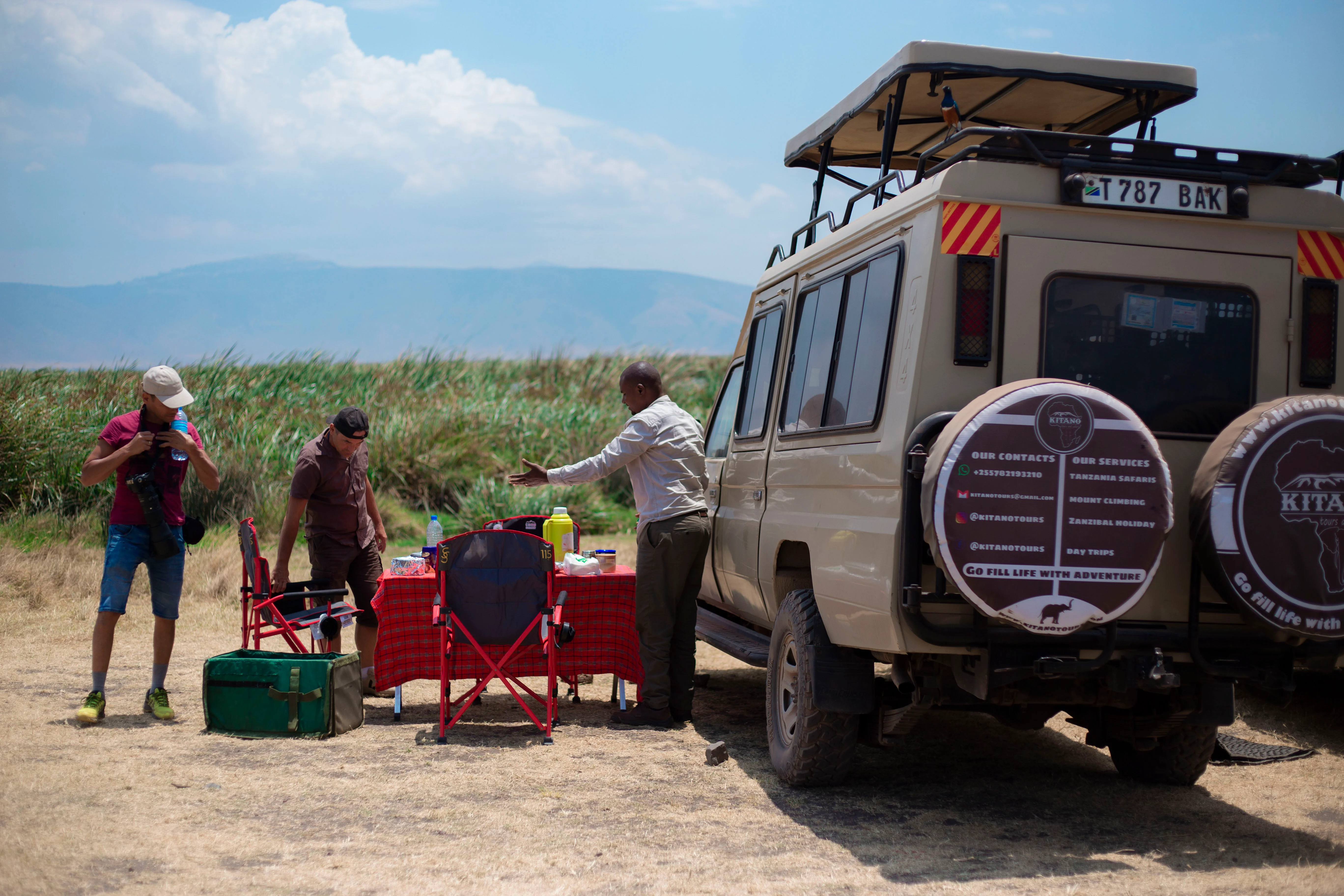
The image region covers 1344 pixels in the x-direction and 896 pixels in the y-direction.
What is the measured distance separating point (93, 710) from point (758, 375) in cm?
410

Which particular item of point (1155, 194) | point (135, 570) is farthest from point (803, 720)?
point (135, 570)

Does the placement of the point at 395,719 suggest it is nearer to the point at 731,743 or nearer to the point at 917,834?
the point at 731,743

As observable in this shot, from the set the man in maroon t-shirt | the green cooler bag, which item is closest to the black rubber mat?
the green cooler bag

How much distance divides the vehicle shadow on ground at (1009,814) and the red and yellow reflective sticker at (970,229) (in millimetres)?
2272

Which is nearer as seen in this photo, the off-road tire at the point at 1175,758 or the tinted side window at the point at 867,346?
the tinted side window at the point at 867,346

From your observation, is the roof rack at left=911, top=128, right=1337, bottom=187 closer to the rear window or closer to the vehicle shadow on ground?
the rear window

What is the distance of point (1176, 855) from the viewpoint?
3975 mm

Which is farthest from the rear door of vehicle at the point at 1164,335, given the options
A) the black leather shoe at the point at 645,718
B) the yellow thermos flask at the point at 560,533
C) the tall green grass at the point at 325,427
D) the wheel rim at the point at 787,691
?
the tall green grass at the point at 325,427

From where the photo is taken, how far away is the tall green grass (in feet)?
41.8

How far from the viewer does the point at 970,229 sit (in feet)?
13.3

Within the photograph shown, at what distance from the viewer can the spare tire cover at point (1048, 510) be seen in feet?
11.9

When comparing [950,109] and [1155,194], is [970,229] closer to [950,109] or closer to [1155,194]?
[1155,194]

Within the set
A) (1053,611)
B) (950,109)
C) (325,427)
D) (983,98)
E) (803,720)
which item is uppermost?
(983,98)

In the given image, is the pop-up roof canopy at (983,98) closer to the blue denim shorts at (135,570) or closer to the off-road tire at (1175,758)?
the off-road tire at (1175,758)
